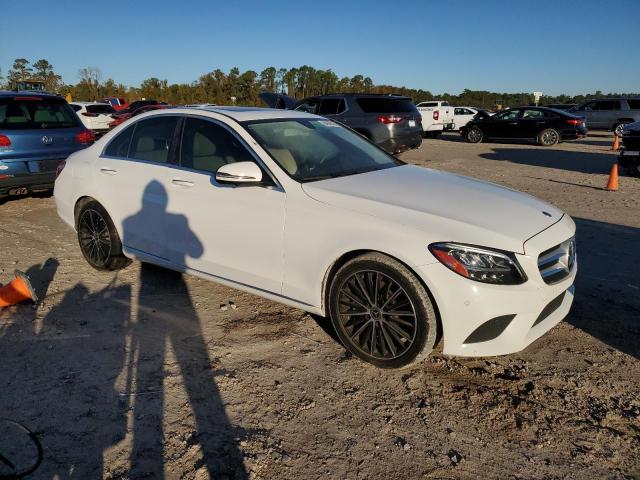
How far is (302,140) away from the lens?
4.09 meters

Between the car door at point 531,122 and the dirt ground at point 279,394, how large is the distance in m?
16.3

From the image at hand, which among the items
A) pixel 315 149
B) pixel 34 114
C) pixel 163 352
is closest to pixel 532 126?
pixel 34 114

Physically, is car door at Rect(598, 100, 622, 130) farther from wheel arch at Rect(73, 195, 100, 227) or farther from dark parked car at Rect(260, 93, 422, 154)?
wheel arch at Rect(73, 195, 100, 227)

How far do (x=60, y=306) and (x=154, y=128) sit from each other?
5.81ft

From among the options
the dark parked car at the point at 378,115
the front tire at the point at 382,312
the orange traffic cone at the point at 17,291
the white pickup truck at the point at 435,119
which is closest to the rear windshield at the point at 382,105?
the dark parked car at the point at 378,115

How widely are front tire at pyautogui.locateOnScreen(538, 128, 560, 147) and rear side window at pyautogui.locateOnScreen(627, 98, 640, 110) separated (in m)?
6.79

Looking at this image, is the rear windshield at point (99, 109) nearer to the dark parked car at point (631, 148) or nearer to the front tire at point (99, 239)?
the front tire at point (99, 239)

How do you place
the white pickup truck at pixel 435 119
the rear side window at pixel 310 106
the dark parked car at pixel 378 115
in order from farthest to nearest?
the white pickup truck at pixel 435 119 < the rear side window at pixel 310 106 < the dark parked car at pixel 378 115

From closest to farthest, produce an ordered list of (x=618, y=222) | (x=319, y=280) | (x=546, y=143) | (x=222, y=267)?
(x=319, y=280) < (x=222, y=267) < (x=618, y=222) < (x=546, y=143)

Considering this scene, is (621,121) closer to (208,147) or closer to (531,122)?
(531,122)

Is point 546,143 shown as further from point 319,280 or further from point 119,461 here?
point 119,461

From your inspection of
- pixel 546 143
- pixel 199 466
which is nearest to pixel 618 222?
pixel 199 466

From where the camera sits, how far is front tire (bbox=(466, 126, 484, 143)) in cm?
2138

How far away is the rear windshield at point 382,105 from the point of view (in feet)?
40.0
